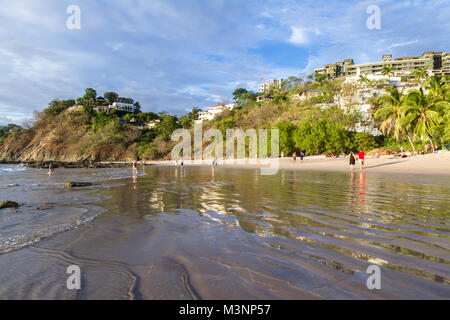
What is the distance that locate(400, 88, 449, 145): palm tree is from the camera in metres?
32.6

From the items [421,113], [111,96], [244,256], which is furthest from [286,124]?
[111,96]

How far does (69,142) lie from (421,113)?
89.0m

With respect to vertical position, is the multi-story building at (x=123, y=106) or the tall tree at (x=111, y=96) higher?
the tall tree at (x=111, y=96)

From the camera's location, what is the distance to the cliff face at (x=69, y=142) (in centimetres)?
7331

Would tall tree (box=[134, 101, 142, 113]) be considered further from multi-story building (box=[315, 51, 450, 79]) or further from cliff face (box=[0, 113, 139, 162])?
multi-story building (box=[315, 51, 450, 79])

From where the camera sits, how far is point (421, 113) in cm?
3372

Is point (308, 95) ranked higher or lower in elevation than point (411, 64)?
lower

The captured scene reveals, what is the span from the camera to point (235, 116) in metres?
72.8

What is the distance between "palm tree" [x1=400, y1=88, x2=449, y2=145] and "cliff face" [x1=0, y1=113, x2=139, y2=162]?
65.3 meters

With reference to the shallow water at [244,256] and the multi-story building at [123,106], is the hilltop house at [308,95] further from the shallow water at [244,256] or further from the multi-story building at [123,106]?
the multi-story building at [123,106]

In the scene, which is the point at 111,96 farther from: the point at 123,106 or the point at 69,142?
the point at 69,142

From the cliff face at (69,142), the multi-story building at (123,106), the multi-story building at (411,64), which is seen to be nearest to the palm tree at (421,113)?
the cliff face at (69,142)

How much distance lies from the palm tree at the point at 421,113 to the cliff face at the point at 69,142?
65303 mm
